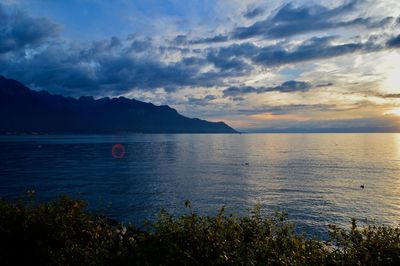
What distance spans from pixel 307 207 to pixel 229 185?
2488 centimetres

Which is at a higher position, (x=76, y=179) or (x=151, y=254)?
(x=151, y=254)

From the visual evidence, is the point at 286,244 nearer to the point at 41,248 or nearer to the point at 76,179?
the point at 41,248

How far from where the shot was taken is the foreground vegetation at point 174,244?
10.7 m

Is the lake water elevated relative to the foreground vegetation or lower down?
lower down

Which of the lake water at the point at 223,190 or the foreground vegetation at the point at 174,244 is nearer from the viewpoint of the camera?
the foreground vegetation at the point at 174,244

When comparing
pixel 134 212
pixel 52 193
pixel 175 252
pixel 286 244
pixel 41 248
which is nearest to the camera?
pixel 175 252

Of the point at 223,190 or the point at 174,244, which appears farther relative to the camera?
the point at 223,190

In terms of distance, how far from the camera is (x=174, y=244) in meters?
10.6

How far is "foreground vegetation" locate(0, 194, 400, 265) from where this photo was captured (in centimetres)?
1066

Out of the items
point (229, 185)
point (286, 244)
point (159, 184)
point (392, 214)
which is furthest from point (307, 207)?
point (286, 244)

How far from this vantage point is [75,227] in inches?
606

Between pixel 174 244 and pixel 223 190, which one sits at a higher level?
pixel 174 244

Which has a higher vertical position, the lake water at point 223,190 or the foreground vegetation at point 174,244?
the foreground vegetation at point 174,244

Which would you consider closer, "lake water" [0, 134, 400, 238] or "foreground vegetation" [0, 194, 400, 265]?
"foreground vegetation" [0, 194, 400, 265]
